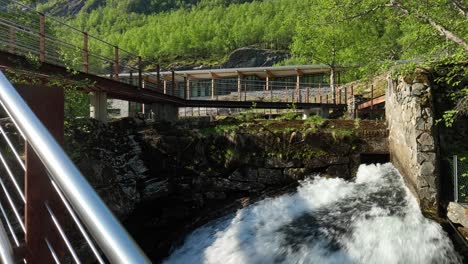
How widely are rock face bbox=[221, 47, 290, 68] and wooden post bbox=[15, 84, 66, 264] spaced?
53351 mm

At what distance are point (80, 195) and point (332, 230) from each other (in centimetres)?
726

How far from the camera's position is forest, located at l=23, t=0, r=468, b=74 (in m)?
9.80

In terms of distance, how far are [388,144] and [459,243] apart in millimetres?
3629

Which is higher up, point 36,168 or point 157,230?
point 36,168

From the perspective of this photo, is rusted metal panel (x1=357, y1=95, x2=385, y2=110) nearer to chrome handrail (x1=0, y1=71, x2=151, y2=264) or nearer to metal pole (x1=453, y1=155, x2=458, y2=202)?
metal pole (x1=453, y1=155, x2=458, y2=202)

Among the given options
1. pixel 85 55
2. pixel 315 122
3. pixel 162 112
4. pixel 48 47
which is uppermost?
pixel 48 47

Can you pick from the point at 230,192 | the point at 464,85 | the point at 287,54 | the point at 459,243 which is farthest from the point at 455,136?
the point at 287,54

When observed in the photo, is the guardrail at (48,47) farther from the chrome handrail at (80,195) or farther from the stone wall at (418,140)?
the stone wall at (418,140)

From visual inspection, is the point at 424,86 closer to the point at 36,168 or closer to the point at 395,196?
the point at 395,196

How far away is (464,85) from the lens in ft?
28.4

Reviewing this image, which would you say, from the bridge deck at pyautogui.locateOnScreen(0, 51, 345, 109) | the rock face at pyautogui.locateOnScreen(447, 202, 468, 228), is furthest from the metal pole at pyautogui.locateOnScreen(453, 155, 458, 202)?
the bridge deck at pyautogui.locateOnScreen(0, 51, 345, 109)

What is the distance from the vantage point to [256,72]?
35.1 metres

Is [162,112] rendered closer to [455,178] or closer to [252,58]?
[455,178]

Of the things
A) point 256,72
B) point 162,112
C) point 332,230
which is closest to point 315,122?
point 332,230
